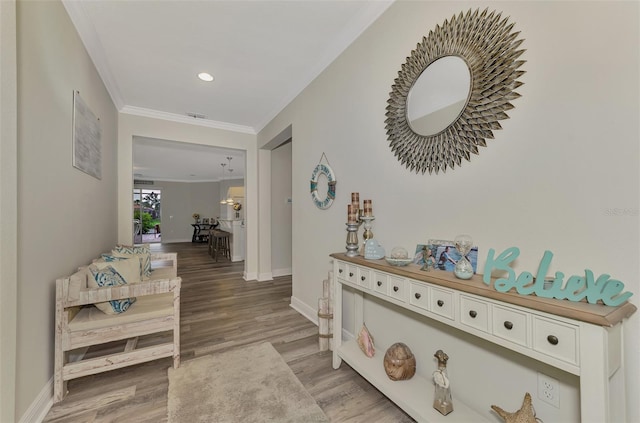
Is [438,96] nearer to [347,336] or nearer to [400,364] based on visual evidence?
[400,364]

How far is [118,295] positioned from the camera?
1863mm

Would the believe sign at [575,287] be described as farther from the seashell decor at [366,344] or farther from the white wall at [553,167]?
the seashell decor at [366,344]

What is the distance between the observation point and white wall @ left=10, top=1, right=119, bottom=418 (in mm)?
1392

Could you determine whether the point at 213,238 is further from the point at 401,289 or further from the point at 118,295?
the point at 401,289

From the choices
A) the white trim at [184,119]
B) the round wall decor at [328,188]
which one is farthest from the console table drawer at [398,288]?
the white trim at [184,119]

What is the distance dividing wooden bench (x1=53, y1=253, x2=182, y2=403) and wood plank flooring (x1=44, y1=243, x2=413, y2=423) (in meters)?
0.15

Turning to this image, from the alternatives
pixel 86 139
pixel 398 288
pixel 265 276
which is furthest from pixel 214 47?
pixel 265 276

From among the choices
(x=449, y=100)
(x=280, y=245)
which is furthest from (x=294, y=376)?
(x=280, y=245)

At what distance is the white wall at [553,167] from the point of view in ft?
3.09

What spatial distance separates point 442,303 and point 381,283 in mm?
414

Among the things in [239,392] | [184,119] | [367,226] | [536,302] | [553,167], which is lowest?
[239,392]

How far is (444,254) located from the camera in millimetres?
1475

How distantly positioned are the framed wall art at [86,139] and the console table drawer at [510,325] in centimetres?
291
